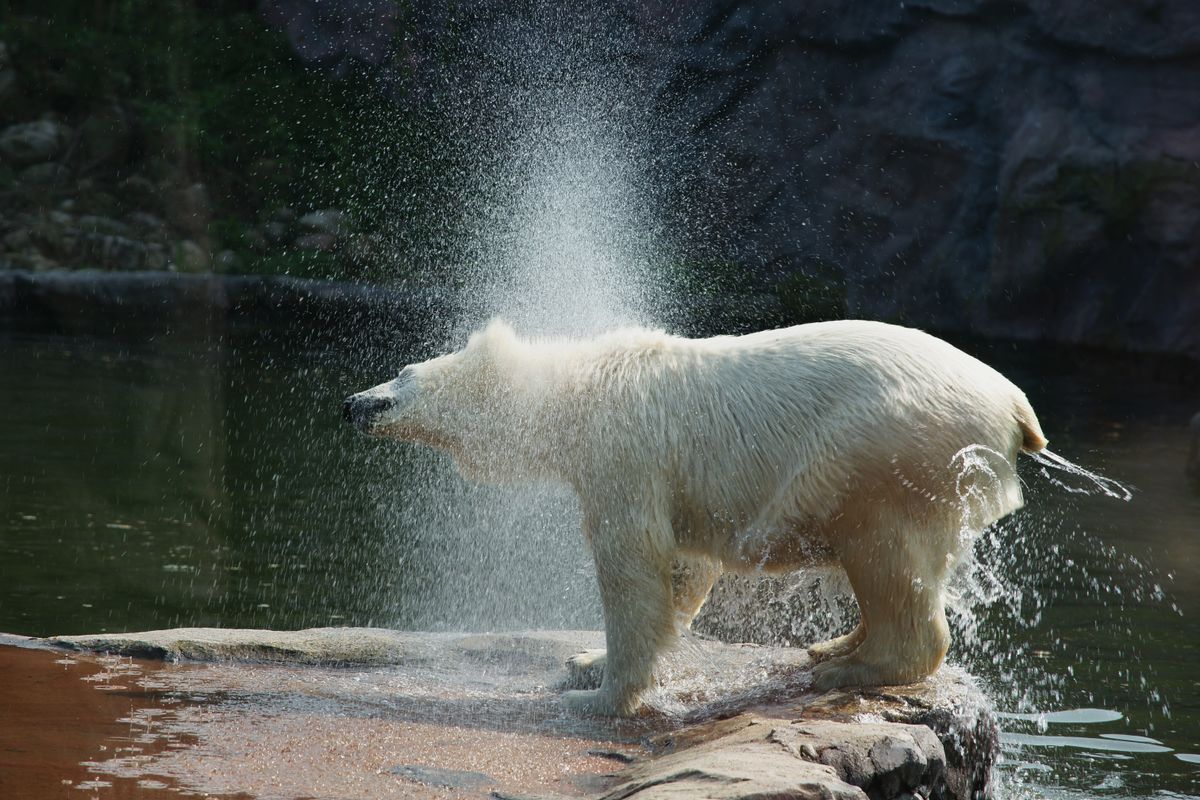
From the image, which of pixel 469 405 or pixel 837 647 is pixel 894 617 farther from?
pixel 469 405

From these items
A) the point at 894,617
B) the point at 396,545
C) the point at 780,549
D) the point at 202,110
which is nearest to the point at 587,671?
the point at 780,549

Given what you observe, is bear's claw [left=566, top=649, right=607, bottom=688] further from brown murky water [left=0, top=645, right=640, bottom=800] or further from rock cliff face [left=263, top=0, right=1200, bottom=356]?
rock cliff face [left=263, top=0, right=1200, bottom=356]

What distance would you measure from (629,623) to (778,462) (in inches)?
28.5

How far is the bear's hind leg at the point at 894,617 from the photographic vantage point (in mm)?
4352

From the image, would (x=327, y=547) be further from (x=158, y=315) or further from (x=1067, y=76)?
(x=1067, y=76)

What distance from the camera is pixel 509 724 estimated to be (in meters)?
4.38

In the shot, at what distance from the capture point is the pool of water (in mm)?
6164

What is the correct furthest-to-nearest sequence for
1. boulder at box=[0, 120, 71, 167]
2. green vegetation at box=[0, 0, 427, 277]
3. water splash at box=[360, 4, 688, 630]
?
green vegetation at box=[0, 0, 427, 277] → boulder at box=[0, 120, 71, 167] → water splash at box=[360, 4, 688, 630]

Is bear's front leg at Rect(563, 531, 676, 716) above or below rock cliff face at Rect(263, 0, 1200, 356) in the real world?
below

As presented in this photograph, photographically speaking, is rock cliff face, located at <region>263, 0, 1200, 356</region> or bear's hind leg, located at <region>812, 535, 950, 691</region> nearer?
bear's hind leg, located at <region>812, 535, 950, 691</region>

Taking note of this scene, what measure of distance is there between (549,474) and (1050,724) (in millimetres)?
2454

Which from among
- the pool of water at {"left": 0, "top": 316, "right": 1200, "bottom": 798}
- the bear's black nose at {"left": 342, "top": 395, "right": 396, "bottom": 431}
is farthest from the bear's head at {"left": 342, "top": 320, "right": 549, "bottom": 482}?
the pool of water at {"left": 0, "top": 316, "right": 1200, "bottom": 798}

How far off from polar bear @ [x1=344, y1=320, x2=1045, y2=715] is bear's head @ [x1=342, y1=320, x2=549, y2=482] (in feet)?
0.05

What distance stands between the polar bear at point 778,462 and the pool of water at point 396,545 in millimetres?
615
